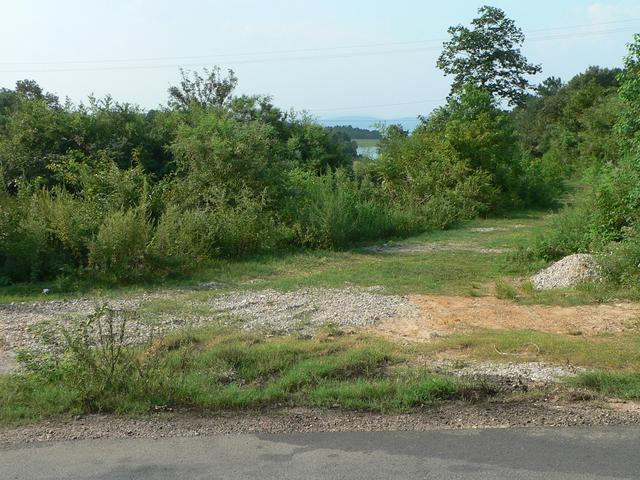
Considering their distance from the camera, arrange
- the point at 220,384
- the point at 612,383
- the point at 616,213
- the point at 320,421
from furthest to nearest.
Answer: the point at 616,213, the point at 220,384, the point at 612,383, the point at 320,421

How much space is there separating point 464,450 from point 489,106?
24848 millimetres

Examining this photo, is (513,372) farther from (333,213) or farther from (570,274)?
(333,213)

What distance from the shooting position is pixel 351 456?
4969mm

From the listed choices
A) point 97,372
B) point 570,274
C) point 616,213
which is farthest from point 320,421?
point 616,213

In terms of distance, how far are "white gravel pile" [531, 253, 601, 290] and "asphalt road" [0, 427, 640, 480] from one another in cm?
663

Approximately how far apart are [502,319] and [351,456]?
5.18m

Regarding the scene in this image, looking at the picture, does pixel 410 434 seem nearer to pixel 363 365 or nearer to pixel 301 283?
pixel 363 365

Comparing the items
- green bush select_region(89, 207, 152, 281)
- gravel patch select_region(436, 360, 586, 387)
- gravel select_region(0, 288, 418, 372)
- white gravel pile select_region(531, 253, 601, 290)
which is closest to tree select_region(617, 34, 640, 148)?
white gravel pile select_region(531, 253, 601, 290)

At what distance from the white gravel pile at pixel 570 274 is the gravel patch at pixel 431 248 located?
3.85 metres

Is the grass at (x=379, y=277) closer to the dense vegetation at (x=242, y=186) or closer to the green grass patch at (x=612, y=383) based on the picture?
the dense vegetation at (x=242, y=186)

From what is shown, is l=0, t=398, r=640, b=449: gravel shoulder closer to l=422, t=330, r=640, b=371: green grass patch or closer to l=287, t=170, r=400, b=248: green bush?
l=422, t=330, r=640, b=371: green grass patch

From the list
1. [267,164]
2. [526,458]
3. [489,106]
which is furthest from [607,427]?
[489,106]

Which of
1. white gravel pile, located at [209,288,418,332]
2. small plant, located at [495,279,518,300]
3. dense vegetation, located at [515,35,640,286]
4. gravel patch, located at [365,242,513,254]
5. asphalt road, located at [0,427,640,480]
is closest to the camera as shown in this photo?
asphalt road, located at [0,427,640,480]

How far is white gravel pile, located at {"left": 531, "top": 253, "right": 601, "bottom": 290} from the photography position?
1174 cm
